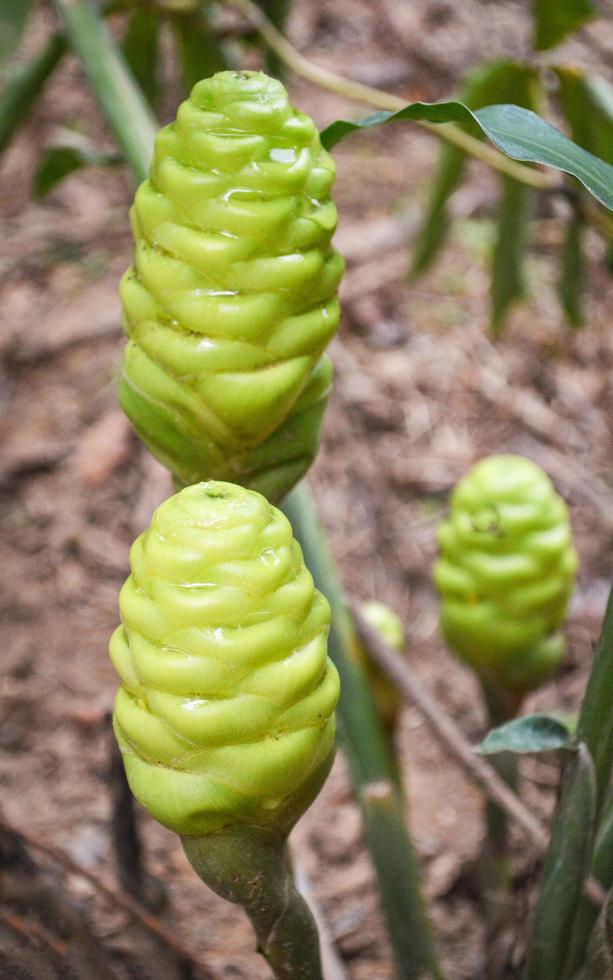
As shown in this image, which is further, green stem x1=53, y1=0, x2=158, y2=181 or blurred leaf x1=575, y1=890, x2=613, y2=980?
green stem x1=53, y1=0, x2=158, y2=181

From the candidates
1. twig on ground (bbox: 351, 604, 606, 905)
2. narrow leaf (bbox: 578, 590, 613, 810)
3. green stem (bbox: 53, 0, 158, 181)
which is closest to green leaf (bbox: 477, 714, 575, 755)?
narrow leaf (bbox: 578, 590, 613, 810)

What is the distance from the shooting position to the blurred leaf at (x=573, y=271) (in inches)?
53.5

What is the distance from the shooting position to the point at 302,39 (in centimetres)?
240

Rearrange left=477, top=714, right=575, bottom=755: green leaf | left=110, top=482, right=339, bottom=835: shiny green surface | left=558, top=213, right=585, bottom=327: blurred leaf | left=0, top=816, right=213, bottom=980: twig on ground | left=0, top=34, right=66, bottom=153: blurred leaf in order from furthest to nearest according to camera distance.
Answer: left=558, top=213, right=585, bottom=327: blurred leaf, left=0, top=34, right=66, bottom=153: blurred leaf, left=0, top=816, right=213, bottom=980: twig on ground, left=477, top=714, right=575, bottom=755: green leaf, left=110, top=482, right=339, bottom=835: shiny green surface

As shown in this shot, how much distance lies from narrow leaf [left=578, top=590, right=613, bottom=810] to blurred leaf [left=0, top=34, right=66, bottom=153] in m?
0.92

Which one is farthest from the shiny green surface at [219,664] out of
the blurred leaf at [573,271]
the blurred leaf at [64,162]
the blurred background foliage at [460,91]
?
the blurred leaf at [573,271]

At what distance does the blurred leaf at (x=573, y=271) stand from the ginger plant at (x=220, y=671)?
93 centimetres

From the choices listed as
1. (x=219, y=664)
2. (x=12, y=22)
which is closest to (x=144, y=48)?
(x=12, y=22)

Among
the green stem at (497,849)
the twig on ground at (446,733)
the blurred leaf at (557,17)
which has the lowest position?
the green stem at (497,849)

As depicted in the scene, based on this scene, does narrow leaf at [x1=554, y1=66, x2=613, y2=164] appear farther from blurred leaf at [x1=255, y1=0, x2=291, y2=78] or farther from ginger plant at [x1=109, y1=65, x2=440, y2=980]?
ginger plant at [x1=109, y1=65, x2=440, y2=980]

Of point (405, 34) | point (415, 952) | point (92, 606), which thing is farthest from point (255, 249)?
point (405, 34)

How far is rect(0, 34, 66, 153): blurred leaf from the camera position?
1.23 metres

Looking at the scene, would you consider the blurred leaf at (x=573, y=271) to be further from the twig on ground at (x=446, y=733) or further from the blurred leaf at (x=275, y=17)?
the twig on ground at (x=446, y=733)

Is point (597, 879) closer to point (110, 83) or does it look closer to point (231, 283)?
point (231, 283)
